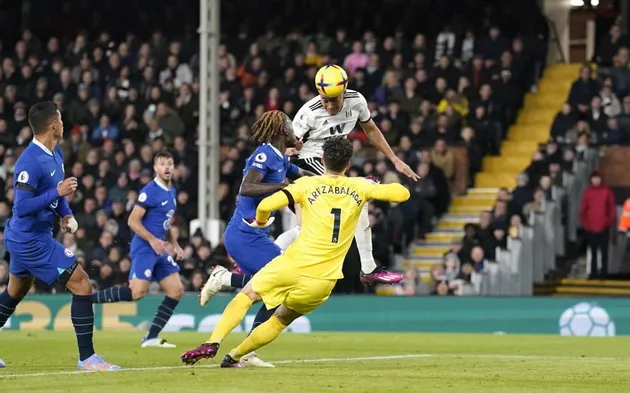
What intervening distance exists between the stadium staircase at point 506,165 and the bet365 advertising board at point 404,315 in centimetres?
181

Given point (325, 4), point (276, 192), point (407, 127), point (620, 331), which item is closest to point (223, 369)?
point (276, 192)

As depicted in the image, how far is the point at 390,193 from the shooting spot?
11.6 metres

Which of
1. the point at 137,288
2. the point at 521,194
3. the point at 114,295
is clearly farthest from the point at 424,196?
the point at 114,295

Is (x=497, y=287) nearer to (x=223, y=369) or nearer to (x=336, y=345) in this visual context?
(x=336, y=345)

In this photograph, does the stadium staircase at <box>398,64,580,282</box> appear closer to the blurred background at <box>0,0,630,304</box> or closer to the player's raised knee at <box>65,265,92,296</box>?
the blurred background at <box>0,0,630,304</box>

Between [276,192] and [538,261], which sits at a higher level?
[276,192]

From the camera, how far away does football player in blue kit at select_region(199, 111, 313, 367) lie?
1280 cm

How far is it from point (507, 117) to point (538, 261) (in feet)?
15.1

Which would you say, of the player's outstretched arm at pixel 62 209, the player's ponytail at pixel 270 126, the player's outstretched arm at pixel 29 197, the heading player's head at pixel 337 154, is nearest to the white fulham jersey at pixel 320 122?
the player's ponytail at pixel 270 126

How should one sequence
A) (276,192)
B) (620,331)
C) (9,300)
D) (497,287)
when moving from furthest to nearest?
(497,287)
(620,331)
(9,300)
(276,192)

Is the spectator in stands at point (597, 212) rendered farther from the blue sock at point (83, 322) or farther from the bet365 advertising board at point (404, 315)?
the blue sock at point (83, 322)

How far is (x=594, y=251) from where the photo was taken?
24000 millimetres

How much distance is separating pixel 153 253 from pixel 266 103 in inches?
446

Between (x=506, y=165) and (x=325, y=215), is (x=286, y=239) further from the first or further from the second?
(x=506, y=165)
